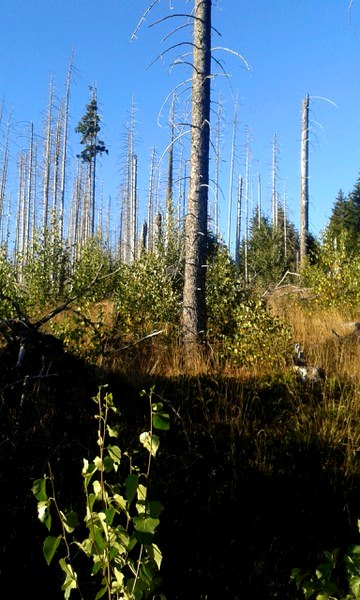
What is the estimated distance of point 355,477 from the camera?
4.05 m

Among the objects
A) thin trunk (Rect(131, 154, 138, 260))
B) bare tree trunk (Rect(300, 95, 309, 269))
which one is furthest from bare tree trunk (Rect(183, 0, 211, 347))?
thin trunk (Rect(131, 154, 138, 260))

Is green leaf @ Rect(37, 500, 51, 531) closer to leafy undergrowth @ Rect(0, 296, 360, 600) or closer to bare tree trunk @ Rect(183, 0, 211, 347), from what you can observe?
leafy undergrowth @ Rect(0, 296, 360, 600)

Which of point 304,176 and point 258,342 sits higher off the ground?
point 304,176

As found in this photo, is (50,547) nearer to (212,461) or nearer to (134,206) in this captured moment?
(212,461)

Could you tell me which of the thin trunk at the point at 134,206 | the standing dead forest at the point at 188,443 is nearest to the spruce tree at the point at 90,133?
the thin trunk at the point at 134,206

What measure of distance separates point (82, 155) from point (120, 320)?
28.6m

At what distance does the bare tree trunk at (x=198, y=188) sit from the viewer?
7910 mm

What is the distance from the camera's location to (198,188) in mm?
8125

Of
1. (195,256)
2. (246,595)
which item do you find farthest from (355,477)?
(195,256)

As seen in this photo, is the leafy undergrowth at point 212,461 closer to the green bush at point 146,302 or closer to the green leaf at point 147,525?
the green leaf at point 147,525

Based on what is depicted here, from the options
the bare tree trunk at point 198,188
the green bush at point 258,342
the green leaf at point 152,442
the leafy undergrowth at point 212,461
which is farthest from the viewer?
the bare tree trunk at point 198,188

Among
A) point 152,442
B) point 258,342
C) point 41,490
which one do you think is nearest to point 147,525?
→ point 152,442

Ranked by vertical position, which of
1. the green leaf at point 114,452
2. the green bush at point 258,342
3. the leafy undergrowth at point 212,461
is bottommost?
the leafy undergrowth at point 212,461

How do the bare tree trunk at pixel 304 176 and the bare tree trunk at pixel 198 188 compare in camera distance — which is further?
the bare tree trunk at pixel 304 176
